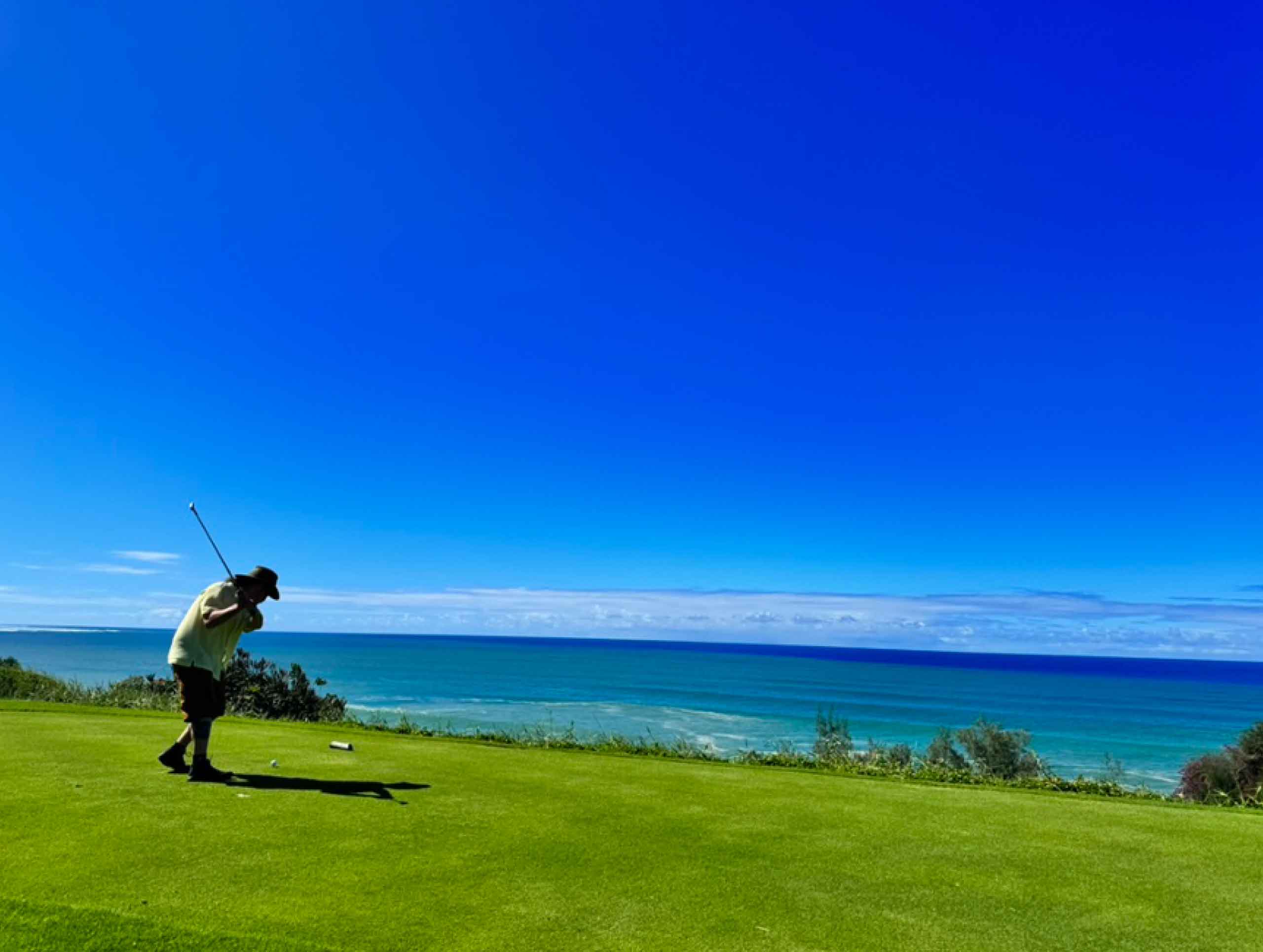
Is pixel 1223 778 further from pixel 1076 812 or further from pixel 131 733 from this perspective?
pixel 131 733

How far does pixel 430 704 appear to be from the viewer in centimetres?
5053

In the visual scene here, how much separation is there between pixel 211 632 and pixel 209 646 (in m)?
0.12

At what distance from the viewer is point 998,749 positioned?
2388 cm

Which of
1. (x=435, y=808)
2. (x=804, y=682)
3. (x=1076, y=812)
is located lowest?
(x=804, y=682)

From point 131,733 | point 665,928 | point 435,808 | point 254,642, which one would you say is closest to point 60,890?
point 435,808

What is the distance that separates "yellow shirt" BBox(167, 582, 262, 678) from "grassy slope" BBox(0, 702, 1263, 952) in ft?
3.11

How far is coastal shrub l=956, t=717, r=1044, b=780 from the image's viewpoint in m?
23.3

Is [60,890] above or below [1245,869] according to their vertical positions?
above

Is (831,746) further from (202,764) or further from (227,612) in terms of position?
(227,612)

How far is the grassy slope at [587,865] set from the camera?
10.7ft

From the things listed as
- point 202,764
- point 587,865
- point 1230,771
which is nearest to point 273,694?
point 202,764

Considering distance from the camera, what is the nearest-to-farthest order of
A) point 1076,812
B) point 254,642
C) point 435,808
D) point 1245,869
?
point 1245,869, point 435,808, point 1076,812, point 254,642

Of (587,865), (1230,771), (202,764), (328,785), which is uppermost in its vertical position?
(202,764)

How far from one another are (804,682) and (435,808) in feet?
284
